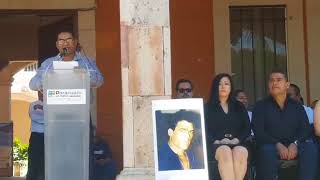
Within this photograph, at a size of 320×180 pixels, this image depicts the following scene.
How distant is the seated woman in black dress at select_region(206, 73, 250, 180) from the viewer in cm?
660

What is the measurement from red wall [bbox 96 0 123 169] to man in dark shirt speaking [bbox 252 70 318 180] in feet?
8.95

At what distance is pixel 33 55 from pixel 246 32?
8.88 m

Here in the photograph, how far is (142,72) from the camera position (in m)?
6.71

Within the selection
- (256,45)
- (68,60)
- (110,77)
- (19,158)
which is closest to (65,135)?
(68,60)

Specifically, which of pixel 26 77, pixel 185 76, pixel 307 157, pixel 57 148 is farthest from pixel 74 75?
pixel 26 77

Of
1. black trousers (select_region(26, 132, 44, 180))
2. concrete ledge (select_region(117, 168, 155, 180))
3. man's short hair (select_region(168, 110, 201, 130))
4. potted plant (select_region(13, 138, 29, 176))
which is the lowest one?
potted plant (select_region(13, 138, 29, 176))

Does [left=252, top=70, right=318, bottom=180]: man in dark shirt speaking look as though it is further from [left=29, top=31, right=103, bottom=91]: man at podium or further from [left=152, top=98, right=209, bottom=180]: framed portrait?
A: [left=29, top=31, right=103, bottom=91]: man at podium

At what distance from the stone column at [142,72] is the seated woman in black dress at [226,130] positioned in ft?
2.01

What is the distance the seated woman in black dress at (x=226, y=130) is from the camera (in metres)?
6.60

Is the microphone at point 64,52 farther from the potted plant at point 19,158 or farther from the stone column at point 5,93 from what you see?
the stone column at point 5,93

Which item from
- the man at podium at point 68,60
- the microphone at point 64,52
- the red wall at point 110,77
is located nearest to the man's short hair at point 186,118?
the man at podium at point 68,60

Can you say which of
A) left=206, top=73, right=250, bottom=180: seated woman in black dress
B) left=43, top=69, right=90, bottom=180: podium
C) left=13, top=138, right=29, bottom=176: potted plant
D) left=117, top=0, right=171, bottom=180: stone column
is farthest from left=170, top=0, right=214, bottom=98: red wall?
left=13, top=138, right=29, bottom=176: potted plant

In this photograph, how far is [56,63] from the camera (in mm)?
6027

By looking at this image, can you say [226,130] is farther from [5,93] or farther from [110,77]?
[5,93]
